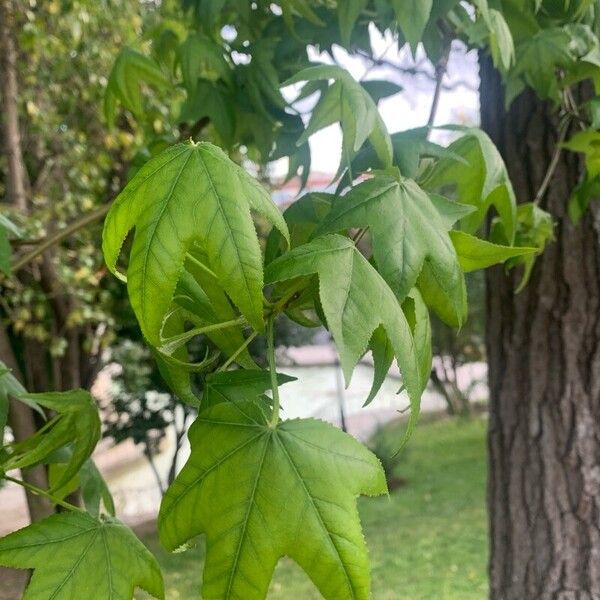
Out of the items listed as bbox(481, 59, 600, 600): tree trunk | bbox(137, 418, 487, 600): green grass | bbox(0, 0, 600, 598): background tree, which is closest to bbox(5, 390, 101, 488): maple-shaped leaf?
bbox(0, 0, 600, 598): background tree

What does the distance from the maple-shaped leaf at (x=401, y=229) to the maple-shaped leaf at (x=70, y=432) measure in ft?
0.54

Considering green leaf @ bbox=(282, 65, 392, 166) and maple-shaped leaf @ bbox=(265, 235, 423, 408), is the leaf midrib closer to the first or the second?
maple-shaped leaf @ bbox=(265, 235, 423, 408)

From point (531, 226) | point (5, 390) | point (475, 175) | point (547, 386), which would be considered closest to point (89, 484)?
point (5, 390)

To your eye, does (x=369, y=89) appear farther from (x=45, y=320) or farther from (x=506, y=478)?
(x=45, y=320)

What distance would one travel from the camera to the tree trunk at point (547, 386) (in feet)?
3.55

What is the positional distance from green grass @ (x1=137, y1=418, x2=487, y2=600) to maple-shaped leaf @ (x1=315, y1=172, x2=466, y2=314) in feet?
8.55

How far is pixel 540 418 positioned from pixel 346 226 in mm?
852

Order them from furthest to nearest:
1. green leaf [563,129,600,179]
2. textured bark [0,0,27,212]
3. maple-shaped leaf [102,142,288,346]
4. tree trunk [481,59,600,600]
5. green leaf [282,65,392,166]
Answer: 1. textured bark [0,0,27,212]
2. tree trunk [481,59,600,600]
3. green leaf [563,129,600,179]
4. green leaf [282,65,392,166]
5. maple-shaped leaf [102,142,288,346]

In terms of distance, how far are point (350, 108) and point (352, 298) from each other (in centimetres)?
14

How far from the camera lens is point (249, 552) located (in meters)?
0.32

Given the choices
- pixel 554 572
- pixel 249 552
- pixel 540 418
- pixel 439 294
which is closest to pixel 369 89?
pixel 439 294

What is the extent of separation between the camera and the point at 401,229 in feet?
1.19

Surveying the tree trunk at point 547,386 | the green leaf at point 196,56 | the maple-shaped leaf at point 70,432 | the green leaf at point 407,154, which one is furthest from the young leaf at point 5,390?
the tree trunk at point 547,386

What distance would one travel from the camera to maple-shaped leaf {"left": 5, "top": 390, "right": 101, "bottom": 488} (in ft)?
1.36
